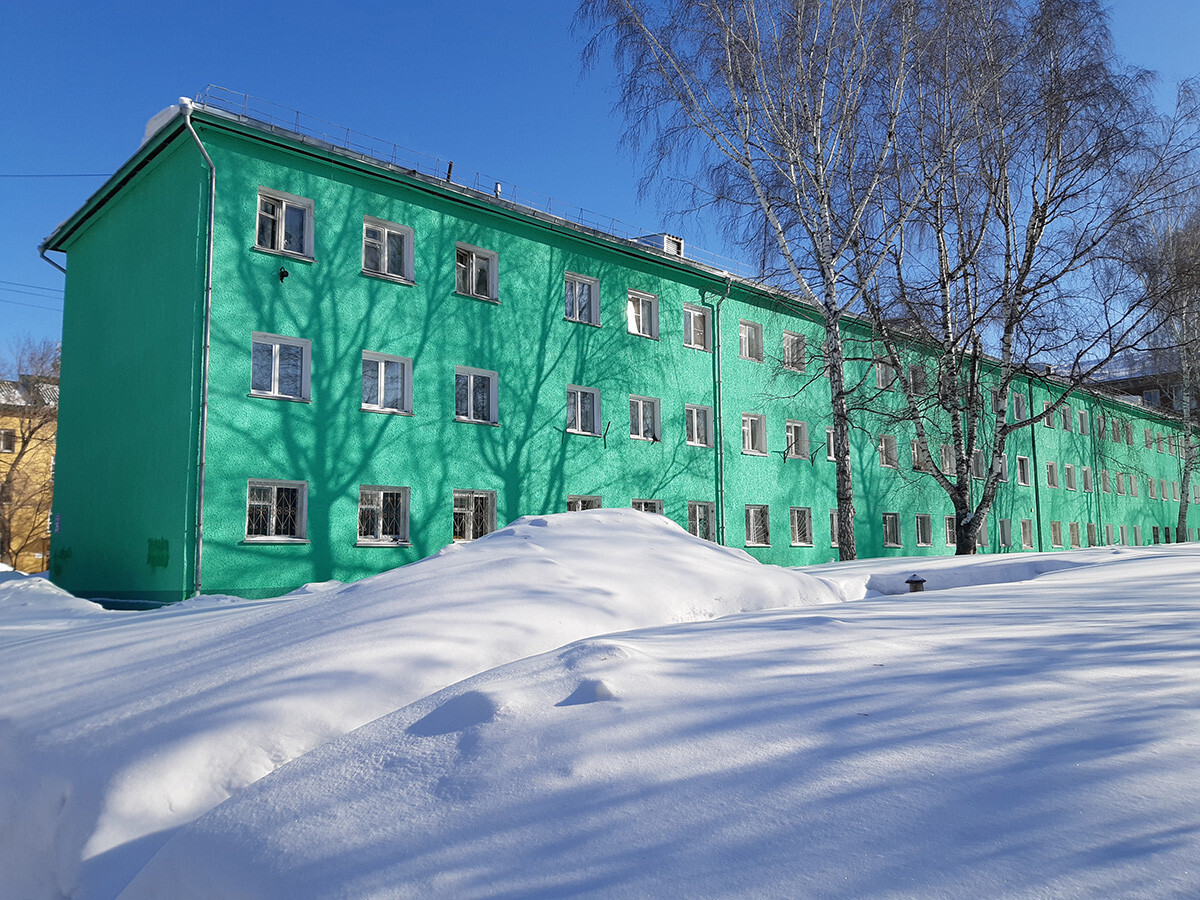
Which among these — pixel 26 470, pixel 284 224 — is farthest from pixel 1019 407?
pixel 26 470

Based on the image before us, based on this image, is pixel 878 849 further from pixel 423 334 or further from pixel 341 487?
pixel 423 334

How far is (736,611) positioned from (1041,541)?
31467 mm

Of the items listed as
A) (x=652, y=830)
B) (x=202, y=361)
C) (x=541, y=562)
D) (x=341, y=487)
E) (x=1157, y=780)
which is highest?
(x=202, y=361)

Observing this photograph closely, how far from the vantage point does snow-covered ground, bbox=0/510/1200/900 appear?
210 cm

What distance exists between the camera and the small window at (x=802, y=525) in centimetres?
2345

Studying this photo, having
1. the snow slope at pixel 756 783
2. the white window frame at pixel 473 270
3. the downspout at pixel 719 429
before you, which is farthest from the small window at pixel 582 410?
the snow slope at pixel 756 783

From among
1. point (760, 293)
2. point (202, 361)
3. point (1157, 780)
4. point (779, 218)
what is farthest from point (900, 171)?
point (1157, 780)

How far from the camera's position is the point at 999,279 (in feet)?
Answer: 53.1

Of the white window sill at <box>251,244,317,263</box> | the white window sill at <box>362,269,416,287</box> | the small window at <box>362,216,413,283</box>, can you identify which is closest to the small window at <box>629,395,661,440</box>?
the white window sill at <box>362,269,416,287</box>

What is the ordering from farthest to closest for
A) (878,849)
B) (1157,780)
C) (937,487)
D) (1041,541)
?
1. (1041,541)
2. (937,487)
3. (1157,780)
4. (878,849)

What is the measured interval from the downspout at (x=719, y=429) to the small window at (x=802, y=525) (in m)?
2.91

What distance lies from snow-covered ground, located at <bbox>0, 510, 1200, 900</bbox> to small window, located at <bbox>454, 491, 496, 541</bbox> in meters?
11.0

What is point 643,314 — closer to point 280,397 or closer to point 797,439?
point 797,439

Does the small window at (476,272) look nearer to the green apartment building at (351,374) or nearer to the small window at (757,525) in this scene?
the green apartment building at (351,374)
